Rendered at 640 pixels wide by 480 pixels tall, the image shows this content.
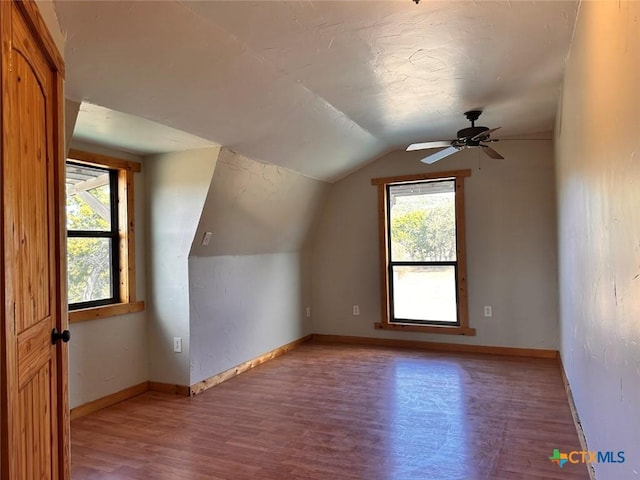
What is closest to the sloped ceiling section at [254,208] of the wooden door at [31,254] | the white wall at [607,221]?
the wooden door at [31,254]

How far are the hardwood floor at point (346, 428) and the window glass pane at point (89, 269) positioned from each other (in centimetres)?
95

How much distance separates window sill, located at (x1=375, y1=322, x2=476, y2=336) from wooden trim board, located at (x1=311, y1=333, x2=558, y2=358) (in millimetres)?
138

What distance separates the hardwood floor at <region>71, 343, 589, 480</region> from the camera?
2.48 meters

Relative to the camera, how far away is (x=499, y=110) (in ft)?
12.6

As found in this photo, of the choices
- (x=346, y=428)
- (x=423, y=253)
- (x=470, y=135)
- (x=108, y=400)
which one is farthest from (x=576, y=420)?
(x=108, y=400)

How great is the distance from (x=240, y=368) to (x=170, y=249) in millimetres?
1439

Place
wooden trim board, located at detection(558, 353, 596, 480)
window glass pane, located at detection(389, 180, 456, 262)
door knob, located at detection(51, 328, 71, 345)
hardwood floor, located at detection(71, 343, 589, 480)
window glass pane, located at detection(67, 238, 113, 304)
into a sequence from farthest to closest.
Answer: window glass pane, located at detection(389, 180, 456, 262), window glass pane, located at detection(67, 238, 113, 304), hardwood floor, located at detection(71, 343, 589, 480), wooden trim board, located at detection(558, 353, 596, 480), door knob, located at detection(51, 328, 71, 345)

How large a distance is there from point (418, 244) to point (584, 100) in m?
3.29

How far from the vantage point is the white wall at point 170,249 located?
3.78 metres

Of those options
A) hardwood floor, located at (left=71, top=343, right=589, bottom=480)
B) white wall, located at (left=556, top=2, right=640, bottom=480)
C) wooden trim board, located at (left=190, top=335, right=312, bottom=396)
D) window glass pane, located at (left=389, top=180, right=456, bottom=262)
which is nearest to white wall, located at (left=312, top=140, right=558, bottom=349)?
window glass pane, located at (left=389, top=180, right=456, bottom=262)

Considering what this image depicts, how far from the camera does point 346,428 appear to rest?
9.95 feet

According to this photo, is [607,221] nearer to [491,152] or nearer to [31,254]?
[31,254]

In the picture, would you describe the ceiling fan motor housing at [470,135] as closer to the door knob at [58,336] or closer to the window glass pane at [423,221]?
the window glass pane at [423,221]

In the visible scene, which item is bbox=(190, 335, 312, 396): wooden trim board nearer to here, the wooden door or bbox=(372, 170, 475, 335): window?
bbox=(372, 170, 475, 335): window
